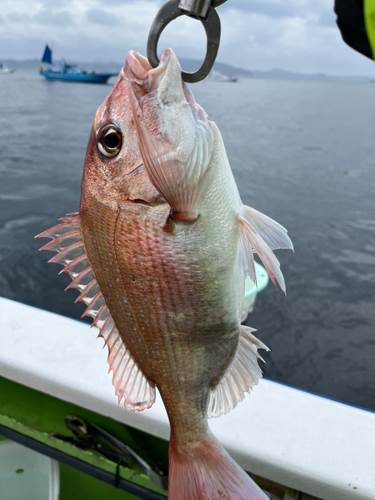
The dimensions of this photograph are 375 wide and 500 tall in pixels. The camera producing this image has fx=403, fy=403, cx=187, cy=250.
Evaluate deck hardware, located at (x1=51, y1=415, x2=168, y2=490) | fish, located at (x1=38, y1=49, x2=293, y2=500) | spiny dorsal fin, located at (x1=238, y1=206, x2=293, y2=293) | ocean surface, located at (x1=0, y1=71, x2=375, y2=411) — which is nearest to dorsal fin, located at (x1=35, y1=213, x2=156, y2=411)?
fish, located at (x1=38, y1=49, x2=293, y2=500)

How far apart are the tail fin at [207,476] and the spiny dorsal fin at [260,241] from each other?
0.58 metres

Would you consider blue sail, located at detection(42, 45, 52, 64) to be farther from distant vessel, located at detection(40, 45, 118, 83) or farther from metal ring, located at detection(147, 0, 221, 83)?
metal ring, located at detection(147, 0, 221, 83)

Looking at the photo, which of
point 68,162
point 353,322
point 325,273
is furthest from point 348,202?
point 68,162

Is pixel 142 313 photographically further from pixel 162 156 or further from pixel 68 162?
pixel 68 162

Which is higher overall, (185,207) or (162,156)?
(162,156)

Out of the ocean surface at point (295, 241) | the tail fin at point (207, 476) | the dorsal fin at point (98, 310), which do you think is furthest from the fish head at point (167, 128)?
the ocean surface at point (295, 241)

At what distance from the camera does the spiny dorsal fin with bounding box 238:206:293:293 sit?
1.15m

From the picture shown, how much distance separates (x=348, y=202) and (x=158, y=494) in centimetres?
1133

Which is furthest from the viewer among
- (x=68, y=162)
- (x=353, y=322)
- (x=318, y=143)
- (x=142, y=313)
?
(x=318, y=143)

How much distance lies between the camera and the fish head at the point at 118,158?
110cm

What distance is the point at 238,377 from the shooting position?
52.3 inches

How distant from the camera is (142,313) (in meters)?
1.16

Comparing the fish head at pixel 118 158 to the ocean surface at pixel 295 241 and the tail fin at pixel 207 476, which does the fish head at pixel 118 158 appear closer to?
the tail fin at pixel 207 476

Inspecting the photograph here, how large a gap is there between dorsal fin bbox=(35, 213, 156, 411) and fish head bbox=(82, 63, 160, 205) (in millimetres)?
163
